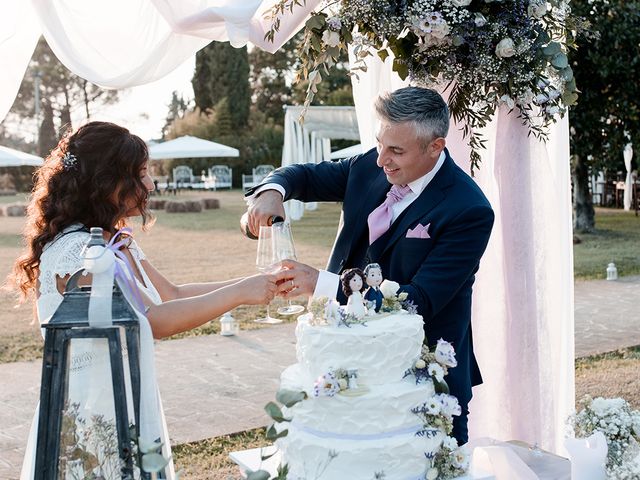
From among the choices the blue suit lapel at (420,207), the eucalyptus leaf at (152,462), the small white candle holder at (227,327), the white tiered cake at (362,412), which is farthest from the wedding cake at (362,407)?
the small white candle holder at (227,327)

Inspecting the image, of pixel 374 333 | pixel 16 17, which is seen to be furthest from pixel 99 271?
pixel 16 17

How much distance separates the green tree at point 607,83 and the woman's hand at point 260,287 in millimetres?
12101

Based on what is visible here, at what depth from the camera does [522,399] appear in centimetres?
459

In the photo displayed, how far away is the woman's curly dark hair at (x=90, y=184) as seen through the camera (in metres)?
3.03

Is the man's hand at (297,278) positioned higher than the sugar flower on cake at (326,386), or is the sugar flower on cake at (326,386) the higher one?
the man's hand at (297,278)

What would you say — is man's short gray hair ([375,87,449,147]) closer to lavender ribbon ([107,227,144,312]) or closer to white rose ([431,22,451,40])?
white rose ([431,22,451,40])

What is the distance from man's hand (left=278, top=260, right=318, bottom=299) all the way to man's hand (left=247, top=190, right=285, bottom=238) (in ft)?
1.08

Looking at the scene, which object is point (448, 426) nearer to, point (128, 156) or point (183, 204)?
point (128, 156)

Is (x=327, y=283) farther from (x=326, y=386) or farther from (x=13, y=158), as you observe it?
(x=13, y=158)

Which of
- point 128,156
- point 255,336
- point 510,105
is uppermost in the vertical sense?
point 510,105

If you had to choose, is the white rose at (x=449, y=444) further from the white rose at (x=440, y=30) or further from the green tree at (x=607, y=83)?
the green tree at (x=607, y=83)

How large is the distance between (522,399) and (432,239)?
166 cm

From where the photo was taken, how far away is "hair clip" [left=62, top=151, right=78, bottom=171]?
9.91ft

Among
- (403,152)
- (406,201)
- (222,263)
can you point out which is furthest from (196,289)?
(222,263)
